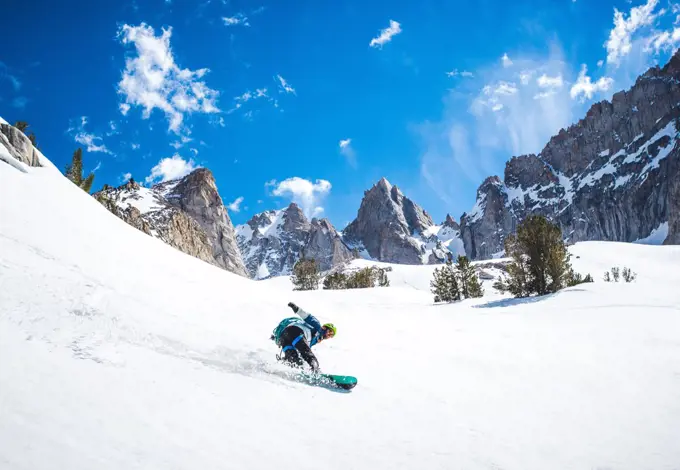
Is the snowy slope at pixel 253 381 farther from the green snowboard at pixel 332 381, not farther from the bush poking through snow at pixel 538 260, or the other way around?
the bush poking through snow at pixel 538 260

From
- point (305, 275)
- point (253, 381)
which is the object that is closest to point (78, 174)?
point (305, 275)

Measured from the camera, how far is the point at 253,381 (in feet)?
20.2

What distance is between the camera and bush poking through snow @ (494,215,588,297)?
21.8m

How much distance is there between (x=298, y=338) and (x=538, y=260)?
753 inches

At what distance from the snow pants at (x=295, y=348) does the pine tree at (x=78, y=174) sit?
34.0 metres

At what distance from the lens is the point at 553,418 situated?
6031 millimetres

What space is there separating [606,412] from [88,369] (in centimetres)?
735

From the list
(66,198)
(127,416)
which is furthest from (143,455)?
(66,198)

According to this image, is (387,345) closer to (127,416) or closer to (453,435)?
(453,435)

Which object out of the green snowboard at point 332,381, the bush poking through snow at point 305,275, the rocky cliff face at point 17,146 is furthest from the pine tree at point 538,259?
the bush poking through snow at point 305,275

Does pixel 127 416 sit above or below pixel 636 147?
below

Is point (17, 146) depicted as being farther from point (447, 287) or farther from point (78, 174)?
point (447, 287)

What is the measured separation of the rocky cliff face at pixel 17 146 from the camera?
1501 centimetres

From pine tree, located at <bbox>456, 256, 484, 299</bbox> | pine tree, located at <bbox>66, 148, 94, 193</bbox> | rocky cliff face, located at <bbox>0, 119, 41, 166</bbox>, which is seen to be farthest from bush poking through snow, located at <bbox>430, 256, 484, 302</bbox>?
pine tree, located at <bbox>66, 148, 94, 193</bbox>
